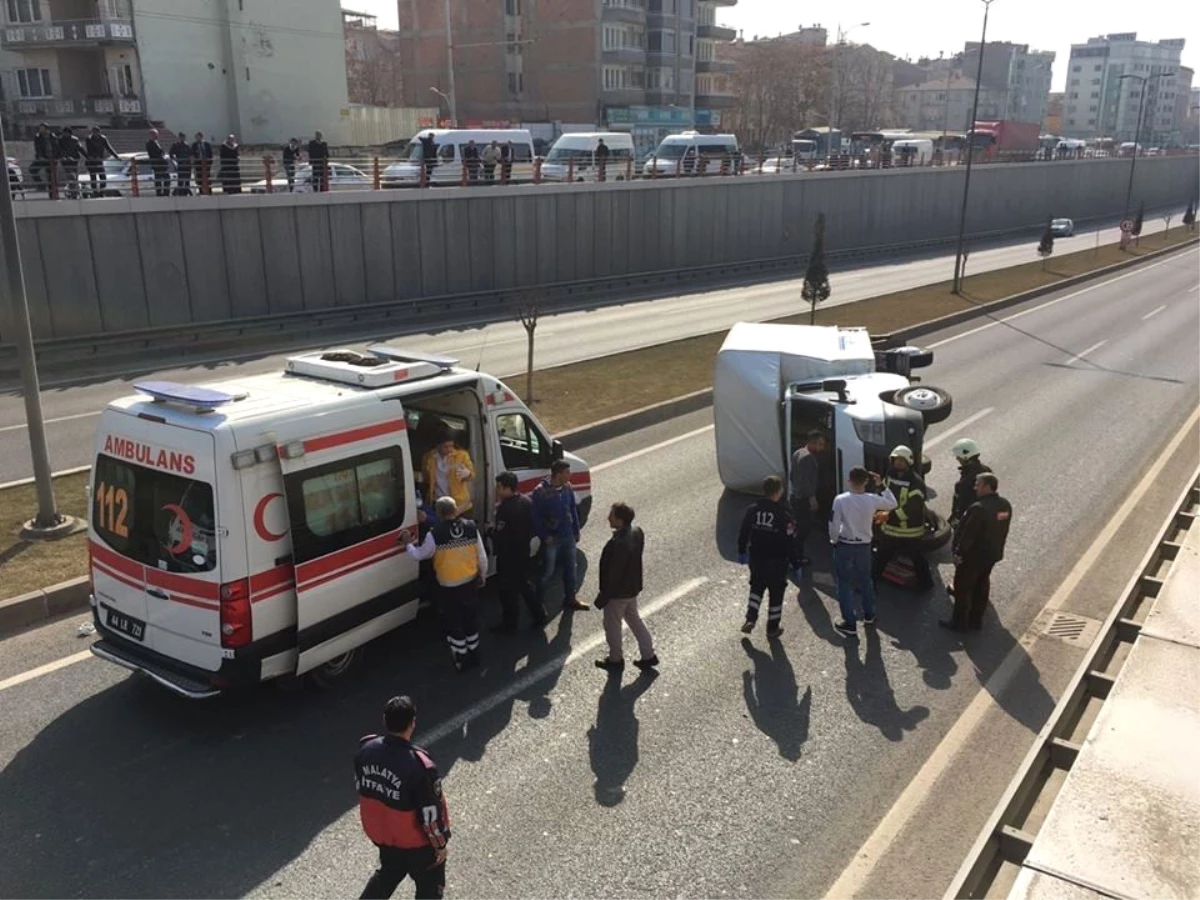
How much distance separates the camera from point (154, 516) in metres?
6.95

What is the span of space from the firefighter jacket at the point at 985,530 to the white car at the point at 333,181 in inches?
890

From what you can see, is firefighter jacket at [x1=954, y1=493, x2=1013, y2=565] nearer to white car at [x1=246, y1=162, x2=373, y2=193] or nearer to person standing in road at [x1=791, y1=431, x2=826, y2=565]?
person standing in road at [x1=791, y1=431, x2=826, y2=565]

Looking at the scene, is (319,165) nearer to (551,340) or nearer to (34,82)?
(551,340)

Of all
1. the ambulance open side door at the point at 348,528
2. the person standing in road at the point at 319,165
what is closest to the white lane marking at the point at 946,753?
the ambulance open side door at the point at 348,528

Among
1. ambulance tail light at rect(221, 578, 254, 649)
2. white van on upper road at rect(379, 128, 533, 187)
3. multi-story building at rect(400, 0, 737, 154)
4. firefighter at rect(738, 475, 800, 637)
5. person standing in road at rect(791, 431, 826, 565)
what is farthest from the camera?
multi-story building at rect(400, 0, 737, 154)

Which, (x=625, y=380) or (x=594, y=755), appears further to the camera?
(x=625, y=380)

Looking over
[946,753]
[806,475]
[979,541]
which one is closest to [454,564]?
[946,753]

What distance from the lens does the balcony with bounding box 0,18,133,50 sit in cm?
4922

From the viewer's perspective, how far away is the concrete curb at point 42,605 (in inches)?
338

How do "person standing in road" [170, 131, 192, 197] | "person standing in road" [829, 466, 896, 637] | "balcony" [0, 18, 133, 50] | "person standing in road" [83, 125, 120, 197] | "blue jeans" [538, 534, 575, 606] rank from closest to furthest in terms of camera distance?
"person standing in road" [829, 466, 896, 637]
"blue jeans" [538, 534, 575, 606]
"person standing in road" [83, 125, 120, 197]
"person standing in road" [170, 131, 192, 197]
"balcony" [0, 18, 133, 50]

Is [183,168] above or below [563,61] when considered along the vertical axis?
below

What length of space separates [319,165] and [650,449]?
667 inches

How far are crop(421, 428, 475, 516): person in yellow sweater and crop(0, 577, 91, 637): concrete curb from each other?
3161 mm

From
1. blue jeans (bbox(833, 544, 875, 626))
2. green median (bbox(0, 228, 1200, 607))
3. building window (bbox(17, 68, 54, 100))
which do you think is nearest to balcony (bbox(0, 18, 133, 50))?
building window (bbox(17, 68, 54, 100))
